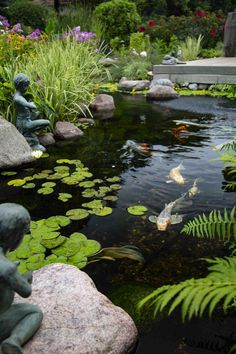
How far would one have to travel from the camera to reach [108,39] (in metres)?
15.2

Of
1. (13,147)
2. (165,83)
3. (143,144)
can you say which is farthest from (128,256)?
(165,83)

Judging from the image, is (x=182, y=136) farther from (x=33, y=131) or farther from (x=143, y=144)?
(x=33, y=131)

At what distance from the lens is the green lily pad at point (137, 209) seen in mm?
3273

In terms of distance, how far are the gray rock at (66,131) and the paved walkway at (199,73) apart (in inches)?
210

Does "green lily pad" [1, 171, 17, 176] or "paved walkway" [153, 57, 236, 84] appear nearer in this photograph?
"green lily pad" [1, 171, 17, 176]

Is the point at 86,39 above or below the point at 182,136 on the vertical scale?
above

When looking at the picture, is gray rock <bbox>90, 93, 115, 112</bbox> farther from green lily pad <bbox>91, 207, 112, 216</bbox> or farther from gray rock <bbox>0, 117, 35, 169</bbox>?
green lily pad <bbox>91, 207, 112, 216</bbox>

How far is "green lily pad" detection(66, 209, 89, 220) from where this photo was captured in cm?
320

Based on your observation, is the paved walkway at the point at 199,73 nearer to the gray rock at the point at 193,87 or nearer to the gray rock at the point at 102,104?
the gray rock at the point at 193,87

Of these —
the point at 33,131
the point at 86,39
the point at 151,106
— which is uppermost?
the point at 86,39

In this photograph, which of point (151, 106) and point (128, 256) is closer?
point (128, 256)

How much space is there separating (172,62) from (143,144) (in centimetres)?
645

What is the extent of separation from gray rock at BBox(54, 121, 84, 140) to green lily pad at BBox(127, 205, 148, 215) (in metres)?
2.57

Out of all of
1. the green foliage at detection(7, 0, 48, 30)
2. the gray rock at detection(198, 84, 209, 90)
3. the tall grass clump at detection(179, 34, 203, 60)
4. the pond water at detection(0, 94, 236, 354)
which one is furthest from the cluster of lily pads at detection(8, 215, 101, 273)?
the green foliage at detection(7, 0, 48, 30)
